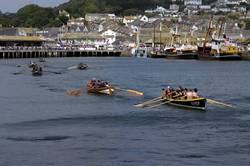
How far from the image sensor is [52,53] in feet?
584

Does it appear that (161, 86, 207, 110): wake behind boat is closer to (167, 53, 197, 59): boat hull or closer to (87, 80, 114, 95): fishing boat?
(87, 80, 114, 95): fishing boat

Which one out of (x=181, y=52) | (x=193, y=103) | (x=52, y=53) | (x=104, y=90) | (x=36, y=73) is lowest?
(x=52, y=53)

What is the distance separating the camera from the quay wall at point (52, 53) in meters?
165

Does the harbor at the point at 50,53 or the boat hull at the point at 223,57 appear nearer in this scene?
the boat hull at the point at 223,57

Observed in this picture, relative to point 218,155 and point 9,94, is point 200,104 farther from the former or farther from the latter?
point 9,94

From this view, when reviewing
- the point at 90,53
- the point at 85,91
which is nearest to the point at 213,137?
the point at 85,91

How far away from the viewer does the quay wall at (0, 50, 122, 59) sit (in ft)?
541

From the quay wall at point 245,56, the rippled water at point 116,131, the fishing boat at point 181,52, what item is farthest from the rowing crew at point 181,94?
the fishing boat at point 181,52

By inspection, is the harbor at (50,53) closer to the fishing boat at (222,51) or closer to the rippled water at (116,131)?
the fishing boat at (222,51)

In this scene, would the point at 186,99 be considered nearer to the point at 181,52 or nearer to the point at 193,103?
the point at 193,103

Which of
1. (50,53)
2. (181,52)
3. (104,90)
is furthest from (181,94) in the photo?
(50,53)

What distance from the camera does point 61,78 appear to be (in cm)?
9294

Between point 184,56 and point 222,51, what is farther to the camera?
point 184,56

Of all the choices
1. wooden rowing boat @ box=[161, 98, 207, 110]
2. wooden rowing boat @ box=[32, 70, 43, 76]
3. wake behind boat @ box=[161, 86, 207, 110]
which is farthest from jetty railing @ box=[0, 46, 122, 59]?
wooden rowing boat @ box=[161, 98, 207, 110]
